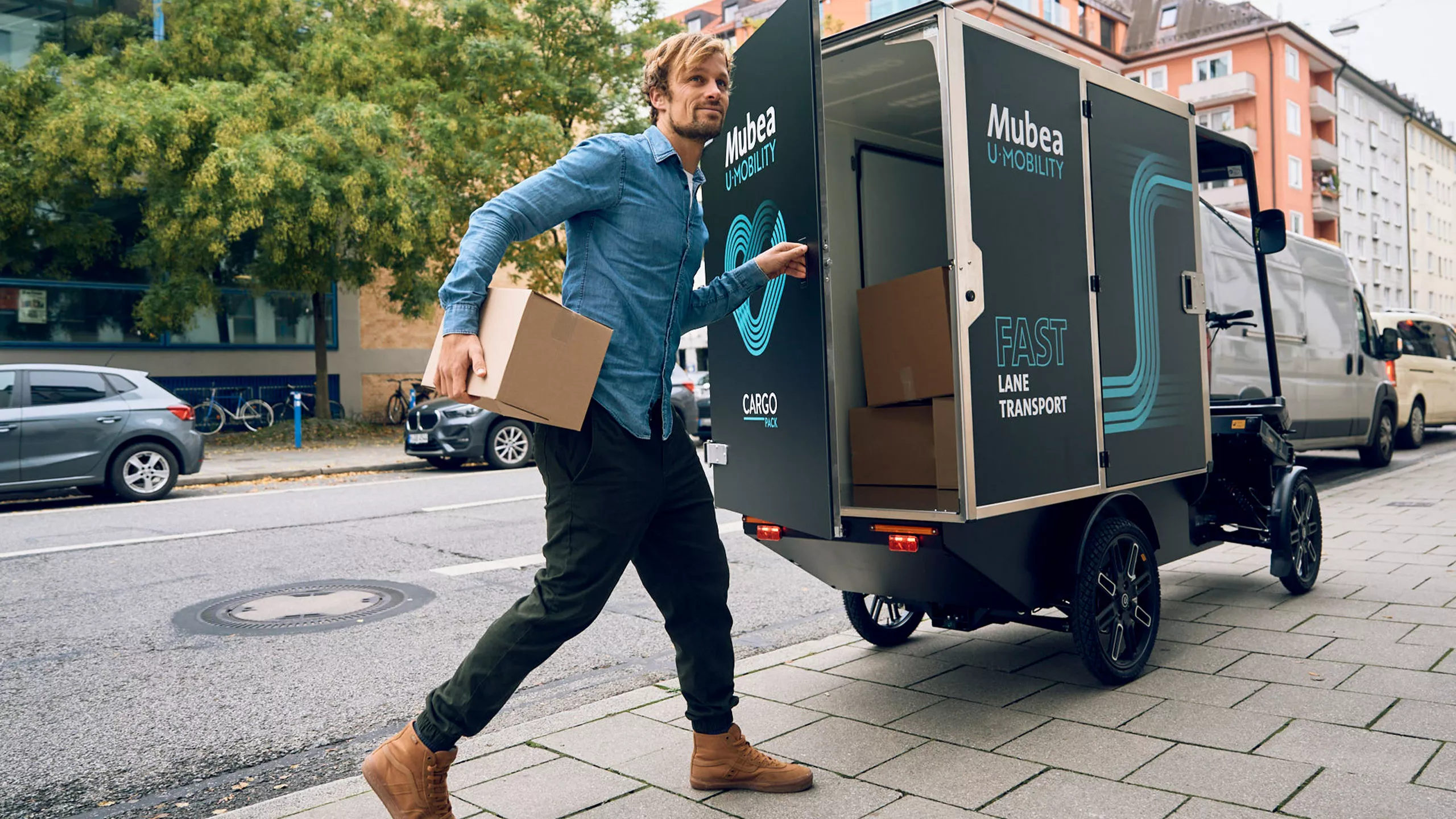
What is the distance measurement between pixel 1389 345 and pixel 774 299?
1052 cm

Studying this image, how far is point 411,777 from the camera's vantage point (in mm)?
2760

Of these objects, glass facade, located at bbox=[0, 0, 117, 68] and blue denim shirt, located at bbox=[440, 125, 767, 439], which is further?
glass facade, located at bbox=[0, 0, 117, 68]

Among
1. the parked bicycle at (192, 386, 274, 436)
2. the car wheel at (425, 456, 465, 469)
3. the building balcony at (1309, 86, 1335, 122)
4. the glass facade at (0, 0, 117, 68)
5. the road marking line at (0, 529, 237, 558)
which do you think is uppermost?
the building balcony at (1309, 86, 1335, 122)

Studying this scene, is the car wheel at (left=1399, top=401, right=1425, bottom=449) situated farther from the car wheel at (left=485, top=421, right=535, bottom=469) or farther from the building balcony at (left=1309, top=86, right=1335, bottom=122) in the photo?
the building balcony at (left=1309, top=86, right=1335, bottom=122)

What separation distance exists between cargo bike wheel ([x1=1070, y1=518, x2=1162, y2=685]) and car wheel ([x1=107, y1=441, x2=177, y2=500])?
10.6 meters

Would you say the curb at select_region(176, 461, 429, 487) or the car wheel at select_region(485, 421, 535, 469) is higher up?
the car wheel at select_region(485, 421, 535, 469)

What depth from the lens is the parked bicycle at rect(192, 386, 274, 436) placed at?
20672 millimetres

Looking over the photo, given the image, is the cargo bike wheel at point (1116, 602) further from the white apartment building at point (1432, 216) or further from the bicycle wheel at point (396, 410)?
the white apartment building at point (1432, 216)

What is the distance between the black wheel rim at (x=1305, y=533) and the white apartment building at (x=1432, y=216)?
73.4 metres

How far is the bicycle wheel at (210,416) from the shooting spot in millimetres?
20578

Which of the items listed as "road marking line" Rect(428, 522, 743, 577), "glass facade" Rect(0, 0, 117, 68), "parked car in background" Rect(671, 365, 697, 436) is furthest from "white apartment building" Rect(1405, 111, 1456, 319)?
"road marking line" Rect(428, 522, 743, 577)

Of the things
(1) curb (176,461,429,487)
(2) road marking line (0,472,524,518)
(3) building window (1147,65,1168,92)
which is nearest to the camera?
(2) road marking line (0,472,524,518)

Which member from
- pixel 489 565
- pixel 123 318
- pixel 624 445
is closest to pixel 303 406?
pixel 123 318

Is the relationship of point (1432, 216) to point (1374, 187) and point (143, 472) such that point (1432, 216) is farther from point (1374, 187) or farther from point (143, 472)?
point (143, 472)
